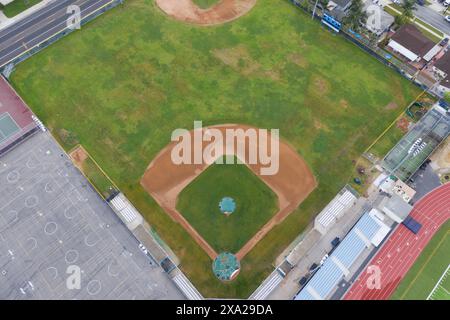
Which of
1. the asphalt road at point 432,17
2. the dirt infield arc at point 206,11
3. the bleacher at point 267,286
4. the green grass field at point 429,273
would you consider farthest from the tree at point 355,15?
the bleacher at point 267,286

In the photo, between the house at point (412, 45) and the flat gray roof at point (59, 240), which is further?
the house at point (412, 45)

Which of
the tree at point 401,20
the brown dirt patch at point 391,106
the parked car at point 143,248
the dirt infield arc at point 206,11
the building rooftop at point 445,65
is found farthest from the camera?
the dirt infield arc at point 206,11

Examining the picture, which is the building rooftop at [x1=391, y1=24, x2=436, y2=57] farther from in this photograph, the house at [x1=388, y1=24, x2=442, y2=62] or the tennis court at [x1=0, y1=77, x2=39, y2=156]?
the tennis court at [x1=0, y1=77, x2=39, y2=156]

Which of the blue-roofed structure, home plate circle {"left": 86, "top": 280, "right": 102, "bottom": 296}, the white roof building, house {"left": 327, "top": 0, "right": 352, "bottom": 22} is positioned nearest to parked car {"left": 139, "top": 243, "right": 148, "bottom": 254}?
home plate circle {"left": 86, "top": 280, "right": 102, "bottom": 296}

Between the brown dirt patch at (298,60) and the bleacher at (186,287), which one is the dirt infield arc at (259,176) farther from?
the brown dirt patch at (298,60)

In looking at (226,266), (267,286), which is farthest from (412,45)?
(226,266)

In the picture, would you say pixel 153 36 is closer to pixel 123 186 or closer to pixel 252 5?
pixel 252 5
